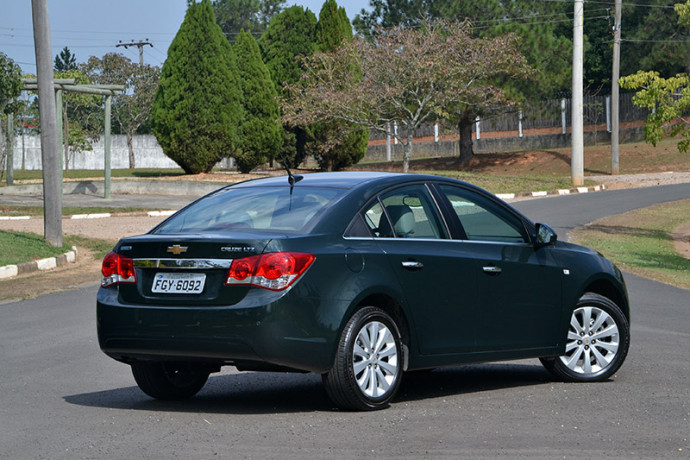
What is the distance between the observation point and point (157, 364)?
7246 mm

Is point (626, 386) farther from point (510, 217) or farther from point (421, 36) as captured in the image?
point (421, 36)

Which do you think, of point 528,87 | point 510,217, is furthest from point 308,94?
point 510,217

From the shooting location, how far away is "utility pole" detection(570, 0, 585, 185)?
3888 centimetres

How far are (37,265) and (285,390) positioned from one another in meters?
11.7

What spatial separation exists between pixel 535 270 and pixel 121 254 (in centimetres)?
298

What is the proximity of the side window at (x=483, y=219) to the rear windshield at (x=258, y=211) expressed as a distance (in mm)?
993

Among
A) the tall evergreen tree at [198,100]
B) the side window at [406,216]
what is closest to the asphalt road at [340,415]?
the side window at [406,216]

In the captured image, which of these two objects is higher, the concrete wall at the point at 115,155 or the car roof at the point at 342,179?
the car roof at the point at 342,179

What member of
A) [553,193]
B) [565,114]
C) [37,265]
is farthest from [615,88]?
[37,265]

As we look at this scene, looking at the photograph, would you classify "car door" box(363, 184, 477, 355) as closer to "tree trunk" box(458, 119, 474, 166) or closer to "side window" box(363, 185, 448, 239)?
"side window" box(363, 185, 448, 239)

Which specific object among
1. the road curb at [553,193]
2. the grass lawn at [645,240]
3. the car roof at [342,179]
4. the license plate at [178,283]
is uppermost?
the car roof at [342,179]

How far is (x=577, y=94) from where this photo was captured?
1551 inches

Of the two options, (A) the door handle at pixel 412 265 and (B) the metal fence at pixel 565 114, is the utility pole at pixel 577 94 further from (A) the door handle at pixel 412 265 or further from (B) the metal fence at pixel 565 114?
(A) the door handle at pixel 412 265

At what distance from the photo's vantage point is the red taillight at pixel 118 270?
6.73m
